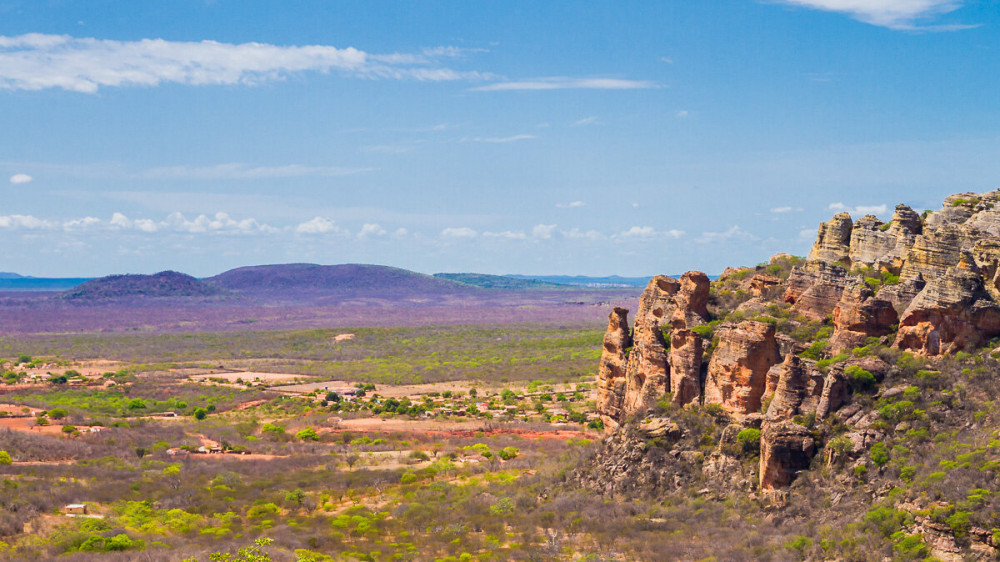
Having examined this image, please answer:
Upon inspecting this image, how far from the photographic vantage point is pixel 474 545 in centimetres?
3644

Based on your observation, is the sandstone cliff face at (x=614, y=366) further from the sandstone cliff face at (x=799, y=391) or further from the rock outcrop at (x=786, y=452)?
the rock outcrop at (x=786, y=452)

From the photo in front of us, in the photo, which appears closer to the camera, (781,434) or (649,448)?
(781,434)

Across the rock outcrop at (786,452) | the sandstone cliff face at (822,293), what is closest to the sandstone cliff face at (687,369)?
the sandstone cliff face at (822,293)

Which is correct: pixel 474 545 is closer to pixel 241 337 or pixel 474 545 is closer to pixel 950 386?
pixel 950 386

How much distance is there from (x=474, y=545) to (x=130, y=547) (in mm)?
14092

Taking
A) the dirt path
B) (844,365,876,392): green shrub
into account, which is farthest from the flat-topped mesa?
the dirt path

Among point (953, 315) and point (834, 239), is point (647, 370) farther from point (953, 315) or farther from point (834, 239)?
point (953, 315)

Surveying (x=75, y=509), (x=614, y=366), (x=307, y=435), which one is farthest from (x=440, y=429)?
(x=75, y=509)

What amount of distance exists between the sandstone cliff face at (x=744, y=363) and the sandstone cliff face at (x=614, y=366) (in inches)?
426

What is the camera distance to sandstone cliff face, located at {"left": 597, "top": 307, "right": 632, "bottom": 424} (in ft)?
164

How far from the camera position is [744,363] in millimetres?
37875

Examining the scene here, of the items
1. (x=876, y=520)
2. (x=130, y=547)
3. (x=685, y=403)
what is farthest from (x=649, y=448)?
(x=130, y=547)

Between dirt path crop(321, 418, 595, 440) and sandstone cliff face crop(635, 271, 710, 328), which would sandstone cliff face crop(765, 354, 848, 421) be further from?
dirt path crop(321, 418, 595, 440)

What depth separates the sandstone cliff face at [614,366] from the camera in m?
50.1
